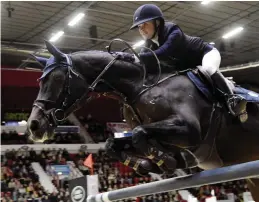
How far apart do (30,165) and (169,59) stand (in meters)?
13.9

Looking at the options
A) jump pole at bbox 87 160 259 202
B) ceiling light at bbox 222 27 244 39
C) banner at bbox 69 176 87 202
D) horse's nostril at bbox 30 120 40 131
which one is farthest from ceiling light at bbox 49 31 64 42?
horse's nostril at bbox 30 120 40 131

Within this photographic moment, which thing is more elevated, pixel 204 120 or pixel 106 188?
pixel 106 188

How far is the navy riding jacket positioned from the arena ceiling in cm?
1081

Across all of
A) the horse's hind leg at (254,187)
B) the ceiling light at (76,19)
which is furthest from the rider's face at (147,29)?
the ceiling light at (76,19)

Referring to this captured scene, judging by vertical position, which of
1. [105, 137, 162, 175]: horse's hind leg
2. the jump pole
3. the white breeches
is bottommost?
the jump pole

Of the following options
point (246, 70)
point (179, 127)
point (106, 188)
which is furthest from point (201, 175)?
point (106, 188)

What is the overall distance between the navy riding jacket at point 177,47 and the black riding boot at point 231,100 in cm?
27

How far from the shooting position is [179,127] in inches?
113

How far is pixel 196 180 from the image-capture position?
277 centimetres

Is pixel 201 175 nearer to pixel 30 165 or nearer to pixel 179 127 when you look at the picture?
pixel 179 127

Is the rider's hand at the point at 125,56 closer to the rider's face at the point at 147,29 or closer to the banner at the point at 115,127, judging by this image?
the rider's face at the point at 147,29

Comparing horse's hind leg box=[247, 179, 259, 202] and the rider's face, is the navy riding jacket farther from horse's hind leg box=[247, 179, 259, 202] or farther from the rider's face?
horse's hind leg box=[247, 179, 259, 202]

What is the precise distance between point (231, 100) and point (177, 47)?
57 centimetres

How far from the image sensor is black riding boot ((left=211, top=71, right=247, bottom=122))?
10.4 feet
